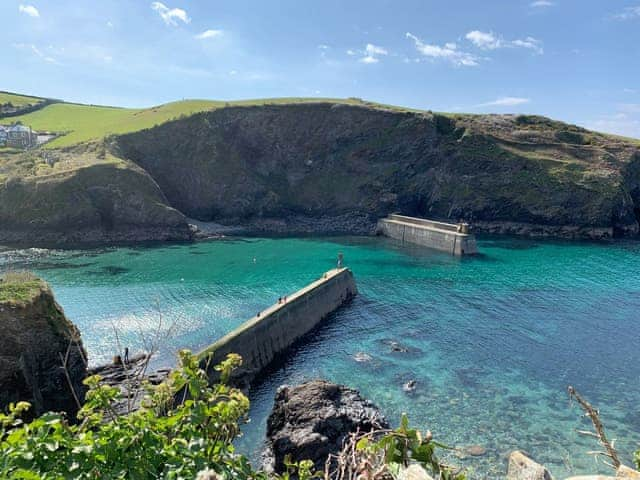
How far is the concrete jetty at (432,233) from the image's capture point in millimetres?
69500

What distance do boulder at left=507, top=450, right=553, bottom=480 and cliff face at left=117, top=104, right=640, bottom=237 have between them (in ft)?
283

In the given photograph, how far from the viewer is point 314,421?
21406mm

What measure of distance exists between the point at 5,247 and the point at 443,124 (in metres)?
95.9

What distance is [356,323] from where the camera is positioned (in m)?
40.2

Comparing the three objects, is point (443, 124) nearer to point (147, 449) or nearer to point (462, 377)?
point (462, 377)

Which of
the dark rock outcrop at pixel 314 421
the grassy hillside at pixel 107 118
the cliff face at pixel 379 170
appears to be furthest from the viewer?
the grassy hillside at pixel 107 118

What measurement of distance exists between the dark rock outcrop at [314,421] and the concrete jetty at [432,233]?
162ft

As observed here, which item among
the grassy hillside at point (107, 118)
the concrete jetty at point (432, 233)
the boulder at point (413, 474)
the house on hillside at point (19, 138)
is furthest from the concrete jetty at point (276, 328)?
the house on hillside at point (19, 138)

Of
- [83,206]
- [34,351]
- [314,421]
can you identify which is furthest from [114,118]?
[314,421]

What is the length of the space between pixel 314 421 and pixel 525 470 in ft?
55.6

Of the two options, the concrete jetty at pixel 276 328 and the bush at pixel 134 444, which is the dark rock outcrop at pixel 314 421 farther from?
the bush at pixel 134 444

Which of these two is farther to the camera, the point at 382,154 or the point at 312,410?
the point at 382,154

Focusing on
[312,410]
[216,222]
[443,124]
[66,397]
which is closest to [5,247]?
[216,222]

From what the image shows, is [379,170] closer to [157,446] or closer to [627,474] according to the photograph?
[627,474]
